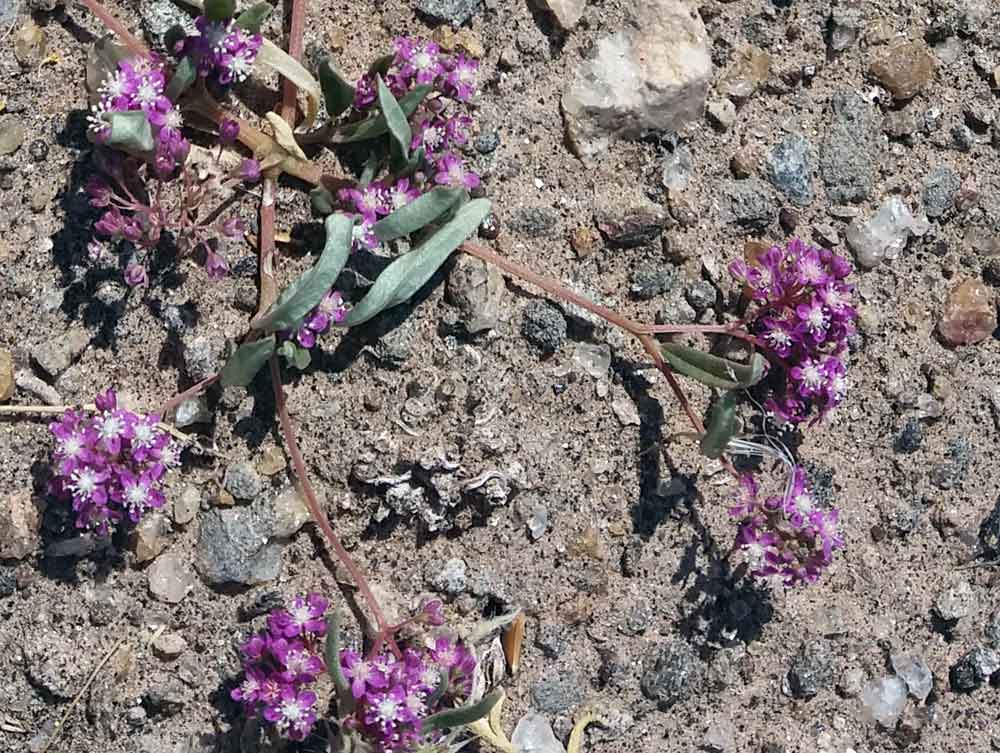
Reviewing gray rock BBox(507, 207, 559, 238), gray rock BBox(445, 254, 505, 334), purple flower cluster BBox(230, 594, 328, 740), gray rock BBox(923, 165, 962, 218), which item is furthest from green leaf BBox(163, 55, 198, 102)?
gray rock BBox(923, 165, 962, 218)

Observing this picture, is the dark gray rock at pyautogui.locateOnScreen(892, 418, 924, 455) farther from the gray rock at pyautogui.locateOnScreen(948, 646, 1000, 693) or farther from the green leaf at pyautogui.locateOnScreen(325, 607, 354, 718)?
the green leaf at pyautogui.locateOnScreen(325, 607, 354, 718)

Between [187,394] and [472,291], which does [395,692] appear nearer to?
[187,394]

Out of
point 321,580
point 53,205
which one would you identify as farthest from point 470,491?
point 53,205

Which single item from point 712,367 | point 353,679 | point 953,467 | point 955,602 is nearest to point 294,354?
point 353,679

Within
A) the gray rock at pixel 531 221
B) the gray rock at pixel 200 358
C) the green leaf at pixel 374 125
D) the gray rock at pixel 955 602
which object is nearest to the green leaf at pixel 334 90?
the green leaf at pixel 374 125

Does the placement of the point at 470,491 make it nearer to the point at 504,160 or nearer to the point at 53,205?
the point at 504,160

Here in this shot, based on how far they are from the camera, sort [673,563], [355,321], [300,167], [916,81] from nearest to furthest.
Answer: [355,321] → [300,167] → [673,563] → [916,81]
